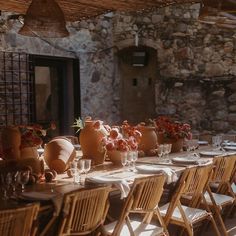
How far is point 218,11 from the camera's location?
13.8 ft

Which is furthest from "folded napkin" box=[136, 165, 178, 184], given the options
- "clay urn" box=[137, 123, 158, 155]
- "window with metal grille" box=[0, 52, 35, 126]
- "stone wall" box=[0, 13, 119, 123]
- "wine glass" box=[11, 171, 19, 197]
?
"stone wall" box=[0, 13, 119, 123]

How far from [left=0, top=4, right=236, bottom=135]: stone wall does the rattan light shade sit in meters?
3.28

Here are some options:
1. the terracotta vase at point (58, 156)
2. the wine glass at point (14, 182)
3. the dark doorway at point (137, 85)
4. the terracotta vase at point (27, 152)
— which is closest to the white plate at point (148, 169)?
Result: the terracotta vase at point (58, 156)

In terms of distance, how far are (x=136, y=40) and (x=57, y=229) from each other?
5.87 metres

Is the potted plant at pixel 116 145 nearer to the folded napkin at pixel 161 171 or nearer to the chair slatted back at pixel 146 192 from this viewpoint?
the folded napkin at pixel 161 171

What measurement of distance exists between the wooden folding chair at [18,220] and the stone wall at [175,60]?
5600 millimetres

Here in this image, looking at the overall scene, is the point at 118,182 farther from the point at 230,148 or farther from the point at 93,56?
the point at 93,56

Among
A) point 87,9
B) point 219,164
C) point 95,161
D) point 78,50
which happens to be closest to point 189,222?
point 219,164

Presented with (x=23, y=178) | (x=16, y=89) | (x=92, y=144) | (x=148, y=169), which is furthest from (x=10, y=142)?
(x=16, y=89)

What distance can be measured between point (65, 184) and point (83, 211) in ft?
1.57

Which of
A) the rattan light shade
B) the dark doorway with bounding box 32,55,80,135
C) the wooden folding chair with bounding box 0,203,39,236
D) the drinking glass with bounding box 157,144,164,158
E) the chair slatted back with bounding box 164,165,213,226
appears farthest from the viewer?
the dark doorway with bounding box 32,55,80,135

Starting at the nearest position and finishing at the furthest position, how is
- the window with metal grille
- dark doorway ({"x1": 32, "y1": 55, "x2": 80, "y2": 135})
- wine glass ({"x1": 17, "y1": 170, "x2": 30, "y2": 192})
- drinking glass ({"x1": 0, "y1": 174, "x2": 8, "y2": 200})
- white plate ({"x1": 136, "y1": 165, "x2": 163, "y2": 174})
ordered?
1. drinking glass ({"x1": 0, "y1": 174, "x2": 8, "y2": 200})
2. wine glass ({"x1": 17, "y1": 170, "x2": 30, "y2": 192})
3. white plate ({"x1": 136, "y1": 165, "x2": 163, "y2": 174})
4. the window with metal grille
5. dark doorway ({"x1": 32, "y1": 55, "x2": 80, "y2": 135})

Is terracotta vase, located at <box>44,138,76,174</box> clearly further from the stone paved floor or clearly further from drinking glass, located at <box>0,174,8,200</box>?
the stone paved floor

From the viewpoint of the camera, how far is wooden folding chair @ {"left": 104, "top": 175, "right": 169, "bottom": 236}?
2.96 meters
